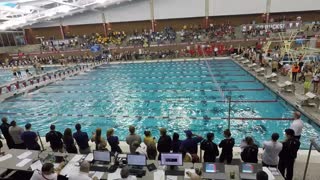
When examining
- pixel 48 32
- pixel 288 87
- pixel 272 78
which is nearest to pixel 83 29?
pixel 48 32

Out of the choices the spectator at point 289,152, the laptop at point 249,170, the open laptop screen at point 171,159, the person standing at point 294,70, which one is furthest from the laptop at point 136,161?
the person standing at point 294,70

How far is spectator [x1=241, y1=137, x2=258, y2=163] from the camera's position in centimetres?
443

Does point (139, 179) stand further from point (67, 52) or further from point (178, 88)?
point (67, 52)

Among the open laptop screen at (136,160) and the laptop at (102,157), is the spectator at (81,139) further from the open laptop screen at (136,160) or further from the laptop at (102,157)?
the open laptop screen at (136,160)

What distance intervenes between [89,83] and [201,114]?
369 inches

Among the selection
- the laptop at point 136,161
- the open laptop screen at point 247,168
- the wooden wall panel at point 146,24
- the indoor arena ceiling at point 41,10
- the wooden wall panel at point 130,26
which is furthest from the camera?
the wooden wall panel at point 130,26

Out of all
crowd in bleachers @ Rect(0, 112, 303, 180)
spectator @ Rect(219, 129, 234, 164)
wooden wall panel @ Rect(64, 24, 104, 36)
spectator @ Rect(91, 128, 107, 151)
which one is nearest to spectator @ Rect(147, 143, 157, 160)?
crowd in bleachers @ Rect(0, 112, 303, 180)

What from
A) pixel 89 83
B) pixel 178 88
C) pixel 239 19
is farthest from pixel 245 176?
pixel 239 19

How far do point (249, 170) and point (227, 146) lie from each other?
691mm

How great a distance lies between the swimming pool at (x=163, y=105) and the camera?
8625 millimetres

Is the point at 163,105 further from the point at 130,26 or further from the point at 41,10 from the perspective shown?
the point at 41,10

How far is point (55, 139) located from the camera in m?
5.59

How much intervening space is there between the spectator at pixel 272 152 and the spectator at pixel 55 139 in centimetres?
446

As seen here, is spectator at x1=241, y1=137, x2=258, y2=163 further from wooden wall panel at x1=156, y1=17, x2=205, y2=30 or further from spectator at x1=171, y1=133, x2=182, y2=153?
wooden wall panel at x1=156, y1=17, x2=205, y2=30
